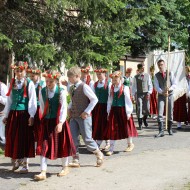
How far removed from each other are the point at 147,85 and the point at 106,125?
190 inches

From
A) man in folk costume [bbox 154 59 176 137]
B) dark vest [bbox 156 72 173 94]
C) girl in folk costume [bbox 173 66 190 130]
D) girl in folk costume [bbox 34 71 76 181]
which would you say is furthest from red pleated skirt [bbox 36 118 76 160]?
girl in folk costume [bbox 173 66 190 130]

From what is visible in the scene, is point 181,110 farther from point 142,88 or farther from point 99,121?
point 99,121

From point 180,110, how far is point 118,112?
530cm

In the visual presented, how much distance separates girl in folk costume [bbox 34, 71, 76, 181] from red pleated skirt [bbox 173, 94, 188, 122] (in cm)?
739

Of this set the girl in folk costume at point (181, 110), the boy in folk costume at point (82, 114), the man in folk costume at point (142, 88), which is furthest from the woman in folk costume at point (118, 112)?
the girl in folk costume at point (181, 110)

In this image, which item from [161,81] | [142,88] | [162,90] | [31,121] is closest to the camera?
[31,121]

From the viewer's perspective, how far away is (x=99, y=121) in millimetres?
9633

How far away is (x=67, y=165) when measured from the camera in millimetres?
7406

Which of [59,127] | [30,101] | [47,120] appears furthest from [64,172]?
[30,101]

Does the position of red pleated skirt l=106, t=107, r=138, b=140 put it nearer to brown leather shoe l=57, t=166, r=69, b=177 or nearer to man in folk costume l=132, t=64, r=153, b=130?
brown leather shoe l=57, t=166, r=69, b=177

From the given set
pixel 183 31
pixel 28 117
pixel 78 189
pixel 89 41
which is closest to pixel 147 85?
pixel 89 41

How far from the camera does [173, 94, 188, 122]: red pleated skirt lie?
14.1 meters

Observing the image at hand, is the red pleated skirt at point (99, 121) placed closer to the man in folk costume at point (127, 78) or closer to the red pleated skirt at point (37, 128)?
the man in folk costume at point (127, 78)

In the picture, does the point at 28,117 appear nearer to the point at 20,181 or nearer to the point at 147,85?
the point at 20,181
